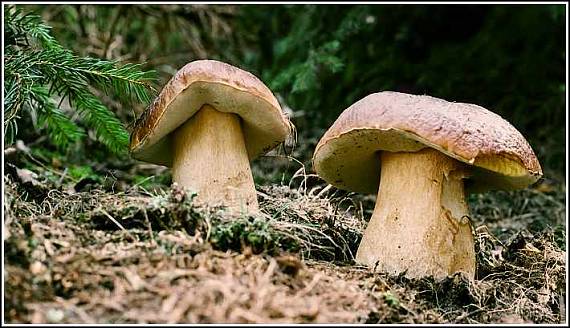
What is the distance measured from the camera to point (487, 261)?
2570 millimetres

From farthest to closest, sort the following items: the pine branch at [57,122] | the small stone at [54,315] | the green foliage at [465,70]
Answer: the green foliage at [465,70] → the pine branch at [57,122] → the small stone at [54,315]

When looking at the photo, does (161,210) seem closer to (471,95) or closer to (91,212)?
(91,212)

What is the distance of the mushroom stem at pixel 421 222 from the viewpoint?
7.39 ft

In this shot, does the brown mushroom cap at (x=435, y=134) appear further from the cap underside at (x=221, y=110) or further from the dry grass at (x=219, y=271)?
the dry grass at (x=219, y=271)

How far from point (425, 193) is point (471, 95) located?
8.59 feet

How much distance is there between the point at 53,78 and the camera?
95.3 inches

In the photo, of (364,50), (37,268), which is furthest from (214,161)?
(364,50)

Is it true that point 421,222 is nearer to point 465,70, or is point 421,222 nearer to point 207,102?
point 207,102

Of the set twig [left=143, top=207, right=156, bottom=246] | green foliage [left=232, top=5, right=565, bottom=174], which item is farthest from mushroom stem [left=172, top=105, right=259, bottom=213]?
green foliage [left=232, top=5, right=565, bottom=174]

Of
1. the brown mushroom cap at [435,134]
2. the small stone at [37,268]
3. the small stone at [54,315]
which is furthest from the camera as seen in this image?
the brown mushroom cap at [435,134]

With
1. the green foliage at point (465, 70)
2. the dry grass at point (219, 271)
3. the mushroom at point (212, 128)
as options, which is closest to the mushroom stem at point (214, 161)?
the mushroom at point (212, 128)

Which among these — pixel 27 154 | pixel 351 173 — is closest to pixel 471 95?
pixel 351 173

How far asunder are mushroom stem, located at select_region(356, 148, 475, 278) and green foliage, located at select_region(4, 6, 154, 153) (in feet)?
3.37

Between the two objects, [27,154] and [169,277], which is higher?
[27,154]
